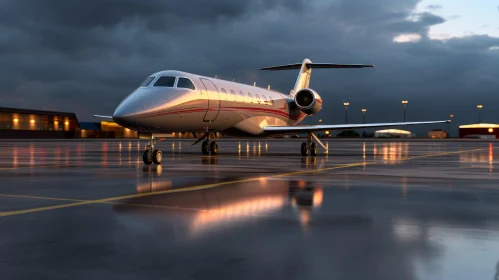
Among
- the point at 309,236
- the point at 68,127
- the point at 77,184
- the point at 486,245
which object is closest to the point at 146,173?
the point at 77,184

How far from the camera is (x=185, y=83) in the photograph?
20484 millimetres

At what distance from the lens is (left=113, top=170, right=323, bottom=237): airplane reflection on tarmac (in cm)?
669

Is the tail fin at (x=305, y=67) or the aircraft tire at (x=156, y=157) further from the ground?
the tail fin at (x=305, y=67)

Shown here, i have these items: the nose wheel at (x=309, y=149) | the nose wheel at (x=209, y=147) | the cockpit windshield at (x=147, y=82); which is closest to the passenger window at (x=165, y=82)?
the cockpit windshield at (x=147, y=82)

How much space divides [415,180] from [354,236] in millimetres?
7022

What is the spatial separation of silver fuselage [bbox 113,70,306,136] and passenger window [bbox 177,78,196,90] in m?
0.19

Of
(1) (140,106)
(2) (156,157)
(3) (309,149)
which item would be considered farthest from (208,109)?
(3) (309,149)

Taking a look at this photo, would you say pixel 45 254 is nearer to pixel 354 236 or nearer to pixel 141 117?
→ pixel 354 236

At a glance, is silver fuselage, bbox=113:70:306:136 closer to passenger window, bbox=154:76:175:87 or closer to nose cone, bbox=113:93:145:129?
nose cone, bbox=113:93:145:129

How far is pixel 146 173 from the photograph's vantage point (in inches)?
554

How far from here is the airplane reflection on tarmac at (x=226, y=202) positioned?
669cm

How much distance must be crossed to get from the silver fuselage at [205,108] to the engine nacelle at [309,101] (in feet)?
3.42

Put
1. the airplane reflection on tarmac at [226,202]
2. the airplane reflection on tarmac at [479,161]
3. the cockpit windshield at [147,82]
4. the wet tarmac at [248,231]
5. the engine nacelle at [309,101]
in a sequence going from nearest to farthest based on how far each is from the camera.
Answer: the wet tarmac at [248,231]
the airplane reflection on tarmac at [226,202]
the airplane reflection on tarmac at [479,161]
the cockpit windshield at [147,82]
the engine nacelle at [309,101]

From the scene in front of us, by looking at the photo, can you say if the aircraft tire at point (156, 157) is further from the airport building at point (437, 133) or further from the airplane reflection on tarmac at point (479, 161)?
the airport building at point (437, 133)
